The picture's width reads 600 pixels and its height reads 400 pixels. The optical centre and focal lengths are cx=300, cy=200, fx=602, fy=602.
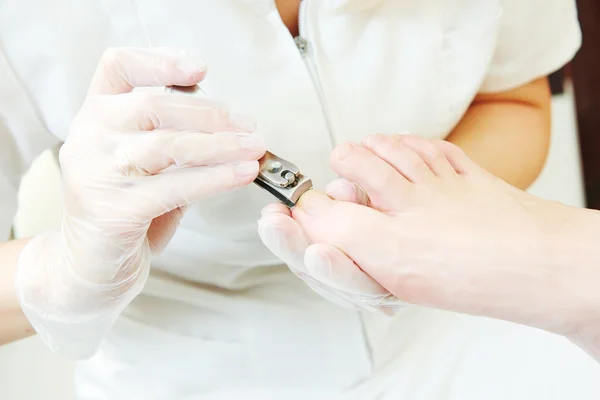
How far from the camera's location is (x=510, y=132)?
0.70 metres

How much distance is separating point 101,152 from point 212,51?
13 cm

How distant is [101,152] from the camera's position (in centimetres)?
45

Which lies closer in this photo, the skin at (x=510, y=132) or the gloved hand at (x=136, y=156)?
the gloved hand at (x=136, y=156)

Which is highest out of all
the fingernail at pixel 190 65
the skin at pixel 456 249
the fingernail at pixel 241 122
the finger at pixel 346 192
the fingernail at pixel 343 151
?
the fingernail at pixel 190 65

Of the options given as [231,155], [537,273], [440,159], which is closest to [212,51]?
[231,155]

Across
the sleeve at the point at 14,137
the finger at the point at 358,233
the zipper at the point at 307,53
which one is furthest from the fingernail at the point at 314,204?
the sleeve at the point at 14,137

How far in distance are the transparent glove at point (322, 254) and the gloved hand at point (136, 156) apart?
0.04 m

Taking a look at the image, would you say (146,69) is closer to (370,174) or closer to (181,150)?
(181,150)

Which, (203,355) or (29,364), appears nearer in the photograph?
(203,355)

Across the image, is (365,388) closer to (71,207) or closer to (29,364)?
(71,207)

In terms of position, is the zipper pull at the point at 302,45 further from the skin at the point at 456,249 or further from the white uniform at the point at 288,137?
the skin at the point at 456,249

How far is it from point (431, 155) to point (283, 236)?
16 centimetres

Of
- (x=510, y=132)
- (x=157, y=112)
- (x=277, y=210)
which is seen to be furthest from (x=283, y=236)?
(x=510, y=132)

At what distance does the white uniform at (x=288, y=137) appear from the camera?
1.63 ft
